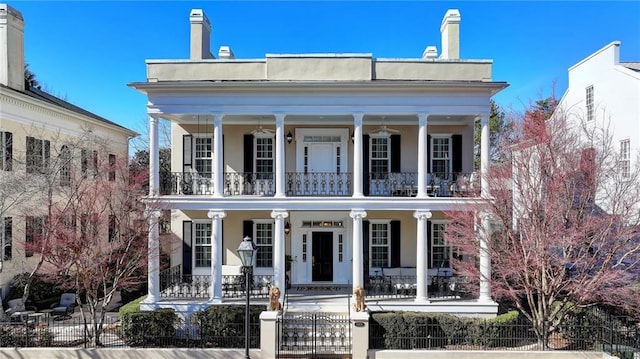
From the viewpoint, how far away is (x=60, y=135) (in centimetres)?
1916

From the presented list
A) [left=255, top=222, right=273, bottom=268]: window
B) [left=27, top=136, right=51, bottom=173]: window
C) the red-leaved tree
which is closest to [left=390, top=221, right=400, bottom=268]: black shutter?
the red-leaved tree

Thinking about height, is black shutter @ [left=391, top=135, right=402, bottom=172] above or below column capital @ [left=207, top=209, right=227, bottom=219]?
above

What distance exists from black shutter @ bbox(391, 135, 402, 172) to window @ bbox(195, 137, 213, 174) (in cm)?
704

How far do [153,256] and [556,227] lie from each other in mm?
11881

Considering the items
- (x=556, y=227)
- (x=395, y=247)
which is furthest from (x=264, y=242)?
(x=556, y=227)

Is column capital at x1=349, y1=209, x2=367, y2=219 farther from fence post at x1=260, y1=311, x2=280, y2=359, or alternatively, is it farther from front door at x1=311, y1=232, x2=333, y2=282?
fence post at x1=260, y1=311, x2=280, y2=359

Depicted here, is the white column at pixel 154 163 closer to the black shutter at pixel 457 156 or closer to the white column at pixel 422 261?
the white column at pixel 422 261

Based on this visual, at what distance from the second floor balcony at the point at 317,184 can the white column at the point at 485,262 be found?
2.61 metres

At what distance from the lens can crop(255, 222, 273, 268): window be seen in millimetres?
16625

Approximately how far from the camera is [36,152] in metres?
17.0

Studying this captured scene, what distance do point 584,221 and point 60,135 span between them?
20.6 meters

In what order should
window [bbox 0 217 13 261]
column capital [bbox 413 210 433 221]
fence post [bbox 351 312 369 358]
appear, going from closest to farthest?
fence post [bbox 351 312 369 358]
column capital [bbox 413 210 433 221]
window [bbox 0 217 13 261]

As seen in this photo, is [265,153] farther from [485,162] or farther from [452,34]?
[452,34]

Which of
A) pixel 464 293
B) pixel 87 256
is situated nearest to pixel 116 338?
pixel 87 256
